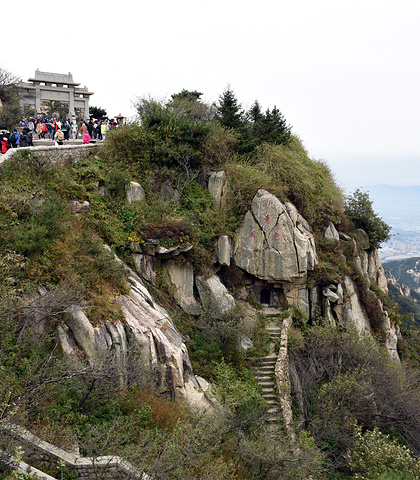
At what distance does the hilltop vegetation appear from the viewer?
8227 mm

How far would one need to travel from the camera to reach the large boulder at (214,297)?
15.7 meters

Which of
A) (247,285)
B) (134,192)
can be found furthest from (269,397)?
(134,192)

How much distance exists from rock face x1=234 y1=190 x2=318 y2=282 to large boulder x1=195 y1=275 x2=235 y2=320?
7.50 feet

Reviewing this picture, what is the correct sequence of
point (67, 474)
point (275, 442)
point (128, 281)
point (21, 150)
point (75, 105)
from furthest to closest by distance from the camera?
1. point (75, 105)
2. point (21, 150)
3. point (128, 281)
4. point (275, 442)
5. point (67, 474)

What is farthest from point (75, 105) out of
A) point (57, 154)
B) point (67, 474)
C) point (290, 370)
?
point (67, 474)

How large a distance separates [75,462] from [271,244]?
13332 mm

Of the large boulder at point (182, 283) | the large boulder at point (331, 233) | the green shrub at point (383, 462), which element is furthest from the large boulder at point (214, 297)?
the large boulder at point (331, 233)

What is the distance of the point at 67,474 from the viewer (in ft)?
23.3

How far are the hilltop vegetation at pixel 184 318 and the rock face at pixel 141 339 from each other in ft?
1.37

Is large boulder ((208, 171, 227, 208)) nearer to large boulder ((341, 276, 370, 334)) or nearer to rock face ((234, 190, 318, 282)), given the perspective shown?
rock face ((234, 190, 318, 282))

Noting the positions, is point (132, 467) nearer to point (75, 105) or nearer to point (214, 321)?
point (214, 321)

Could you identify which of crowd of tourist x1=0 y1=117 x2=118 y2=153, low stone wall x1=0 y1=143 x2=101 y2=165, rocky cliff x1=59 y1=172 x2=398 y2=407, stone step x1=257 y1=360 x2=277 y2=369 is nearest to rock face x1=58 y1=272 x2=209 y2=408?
rocky cliff x1=59 y1=172 x2=398 y2=407

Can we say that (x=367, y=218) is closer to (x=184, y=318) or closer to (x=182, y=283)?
(x=182, y=283)

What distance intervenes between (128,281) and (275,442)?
721cm
